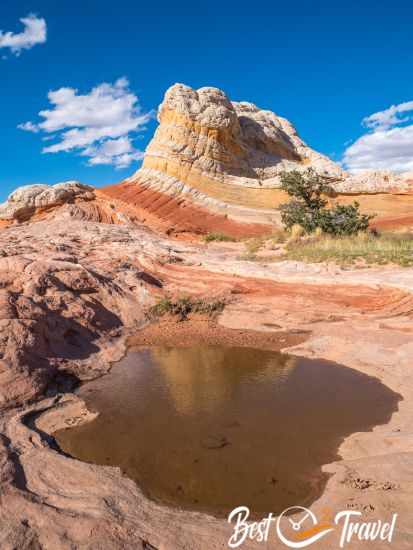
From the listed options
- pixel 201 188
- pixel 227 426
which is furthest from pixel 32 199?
pixel 227 426

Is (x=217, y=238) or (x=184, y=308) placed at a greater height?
(x=217, y=238)

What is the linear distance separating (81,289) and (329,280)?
284 inches

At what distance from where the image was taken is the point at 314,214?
2014cm

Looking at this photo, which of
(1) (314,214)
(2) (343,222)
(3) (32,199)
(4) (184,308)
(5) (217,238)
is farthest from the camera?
(5) (217,238)

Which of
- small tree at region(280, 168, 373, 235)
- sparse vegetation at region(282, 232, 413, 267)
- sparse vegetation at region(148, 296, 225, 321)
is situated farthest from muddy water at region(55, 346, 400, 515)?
small tree at region(280, 168, 373, 235)

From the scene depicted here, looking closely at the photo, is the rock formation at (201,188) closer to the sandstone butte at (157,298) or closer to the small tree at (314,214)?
the sandstone butte at (157,298)

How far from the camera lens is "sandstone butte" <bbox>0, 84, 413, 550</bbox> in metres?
4.20

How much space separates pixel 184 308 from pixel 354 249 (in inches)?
246

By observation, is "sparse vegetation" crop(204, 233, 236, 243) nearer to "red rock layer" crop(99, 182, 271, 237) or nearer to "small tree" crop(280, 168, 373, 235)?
"red rock layer" crop(99, 182, 271, 237)

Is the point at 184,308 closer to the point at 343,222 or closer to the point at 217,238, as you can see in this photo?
the point at 343,222

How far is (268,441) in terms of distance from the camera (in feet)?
18.9

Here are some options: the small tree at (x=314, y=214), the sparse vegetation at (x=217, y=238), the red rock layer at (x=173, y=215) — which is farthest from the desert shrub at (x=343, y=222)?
the sparse vegetation at (x=217, y=238)

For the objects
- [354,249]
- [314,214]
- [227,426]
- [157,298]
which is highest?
Answer: [314,214]

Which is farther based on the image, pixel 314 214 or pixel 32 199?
pixel 32 199
